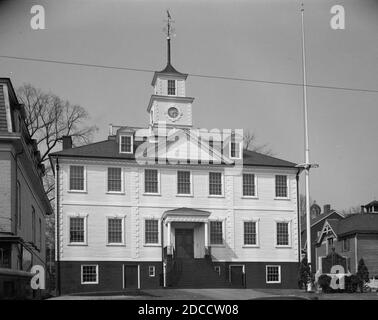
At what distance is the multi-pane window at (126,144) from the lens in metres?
5.54

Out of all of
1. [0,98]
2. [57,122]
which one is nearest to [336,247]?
[57,122]

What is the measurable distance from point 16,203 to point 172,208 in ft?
4.01

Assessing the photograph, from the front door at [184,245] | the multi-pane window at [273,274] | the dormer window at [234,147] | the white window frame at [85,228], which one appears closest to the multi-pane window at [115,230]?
the white window frame at [85,228]

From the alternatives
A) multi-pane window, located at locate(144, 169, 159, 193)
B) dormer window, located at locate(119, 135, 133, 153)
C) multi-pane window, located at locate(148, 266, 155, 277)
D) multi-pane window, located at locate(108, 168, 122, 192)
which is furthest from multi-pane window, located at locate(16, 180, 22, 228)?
multi-pane window, located at locate(148, 266, 155, 277)

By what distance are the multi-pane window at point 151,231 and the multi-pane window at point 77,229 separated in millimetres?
505

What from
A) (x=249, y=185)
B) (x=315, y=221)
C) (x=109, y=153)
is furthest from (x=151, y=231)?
(x=315, y=221)

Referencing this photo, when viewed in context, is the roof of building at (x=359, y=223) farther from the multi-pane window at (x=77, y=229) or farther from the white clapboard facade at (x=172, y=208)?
the multi-pane window at (x=77, y=229)

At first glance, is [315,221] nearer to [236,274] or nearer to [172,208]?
[236,274]

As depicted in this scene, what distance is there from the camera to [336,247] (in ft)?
19.2

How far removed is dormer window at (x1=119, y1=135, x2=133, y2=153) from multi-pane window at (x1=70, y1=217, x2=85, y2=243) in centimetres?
66

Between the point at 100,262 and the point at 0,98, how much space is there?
1.47 m
